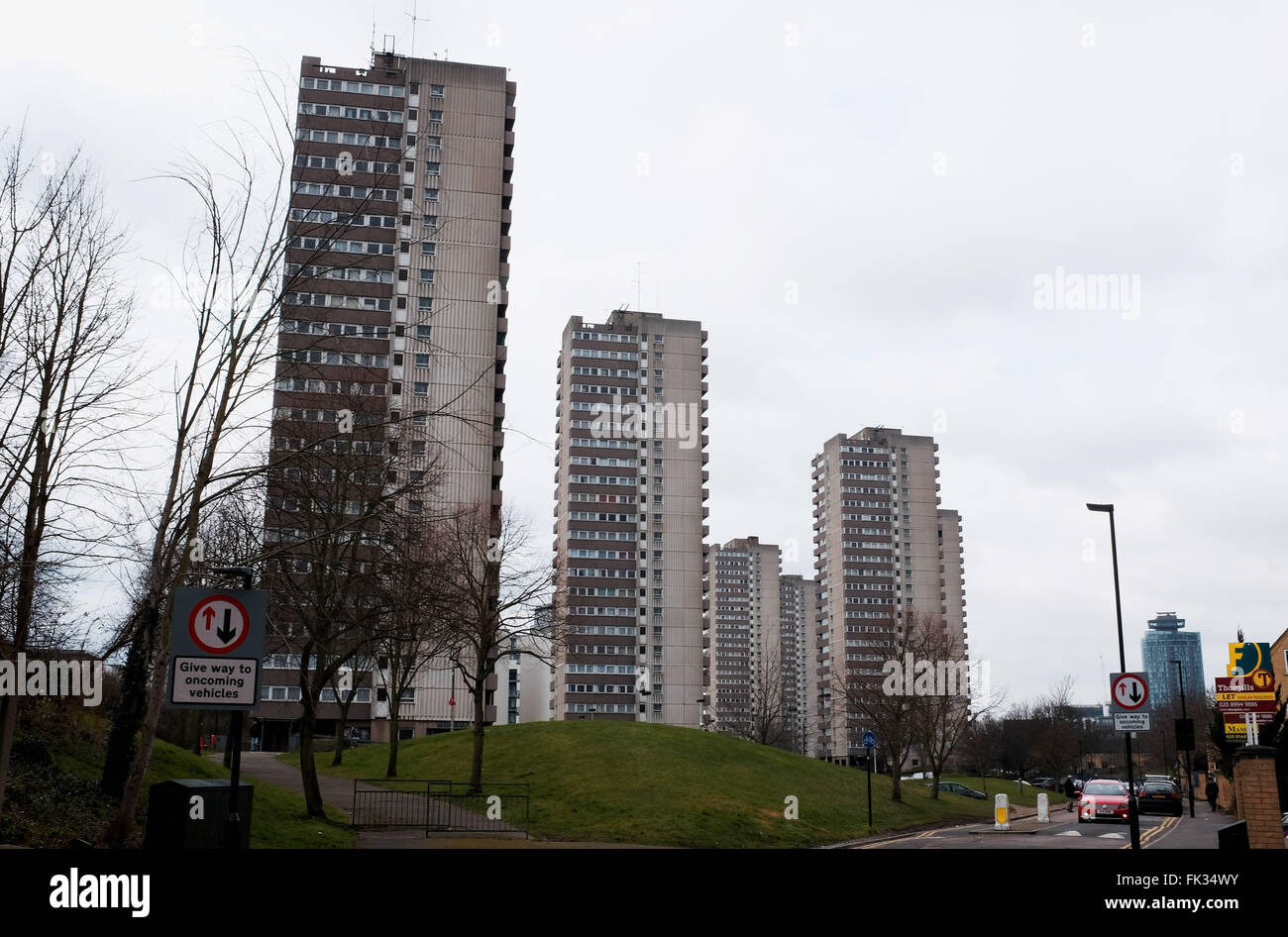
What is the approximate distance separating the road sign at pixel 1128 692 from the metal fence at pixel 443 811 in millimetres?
15935

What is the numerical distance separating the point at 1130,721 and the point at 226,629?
67.4 feet

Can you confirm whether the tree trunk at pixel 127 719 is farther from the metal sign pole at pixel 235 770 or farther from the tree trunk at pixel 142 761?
the metal sign pole at pixel 235 770

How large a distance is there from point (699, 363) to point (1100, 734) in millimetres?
73230

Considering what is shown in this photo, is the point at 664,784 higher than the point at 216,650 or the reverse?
the reverse

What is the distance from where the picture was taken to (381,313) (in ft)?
268

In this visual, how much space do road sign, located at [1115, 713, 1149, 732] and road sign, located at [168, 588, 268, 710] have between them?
64.2 feet

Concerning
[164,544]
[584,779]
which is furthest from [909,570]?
[164,544]

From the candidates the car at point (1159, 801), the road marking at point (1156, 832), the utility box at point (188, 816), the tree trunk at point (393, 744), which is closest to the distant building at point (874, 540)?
the car at point (1159, 801)

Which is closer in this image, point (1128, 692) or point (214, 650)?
point (214, 650)

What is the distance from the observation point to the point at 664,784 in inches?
1491

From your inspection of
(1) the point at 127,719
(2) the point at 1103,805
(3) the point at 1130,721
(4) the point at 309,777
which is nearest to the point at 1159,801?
(2) the point at 1103,805

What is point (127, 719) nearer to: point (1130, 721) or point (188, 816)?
point (188, 816)

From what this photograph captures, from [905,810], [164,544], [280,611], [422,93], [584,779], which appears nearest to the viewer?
[164,544]
